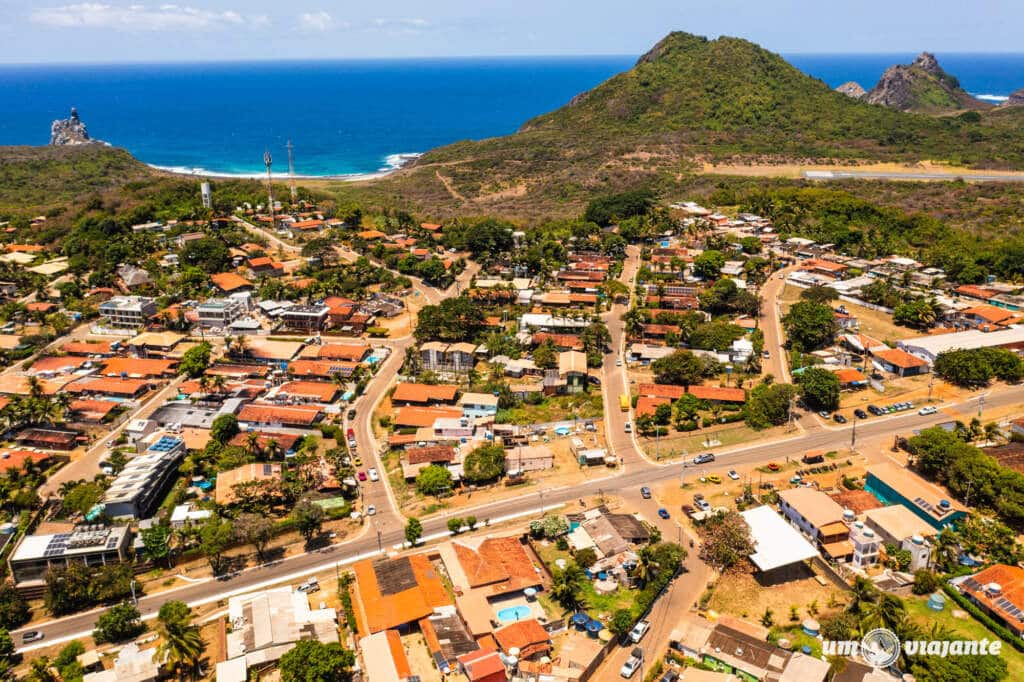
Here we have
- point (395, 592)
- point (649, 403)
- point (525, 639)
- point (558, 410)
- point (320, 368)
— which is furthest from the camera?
point (320, 368)

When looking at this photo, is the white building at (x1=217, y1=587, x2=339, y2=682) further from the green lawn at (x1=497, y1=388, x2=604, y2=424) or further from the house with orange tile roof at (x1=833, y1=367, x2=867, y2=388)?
the house with orange tile roof at (x1=833, y1=367, x2=867, y2=388)

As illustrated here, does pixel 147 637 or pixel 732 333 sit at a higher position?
pixel 732 333

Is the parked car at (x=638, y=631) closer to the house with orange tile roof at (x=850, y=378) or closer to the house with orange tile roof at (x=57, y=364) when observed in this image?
the house with orange tile roof at (x=850, y=378)

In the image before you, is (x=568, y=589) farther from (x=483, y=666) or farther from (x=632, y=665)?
(x=483, y=666)

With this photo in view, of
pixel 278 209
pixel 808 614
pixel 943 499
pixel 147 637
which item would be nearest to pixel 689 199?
pixel 278 209

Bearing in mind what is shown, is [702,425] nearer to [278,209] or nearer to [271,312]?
[271,312]

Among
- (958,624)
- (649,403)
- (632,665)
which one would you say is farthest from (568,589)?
(649,403)

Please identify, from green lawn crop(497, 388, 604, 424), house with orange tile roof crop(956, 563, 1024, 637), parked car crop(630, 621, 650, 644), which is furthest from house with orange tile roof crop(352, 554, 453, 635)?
house with orange tile roof crop(956, 563, 1024, 637)
